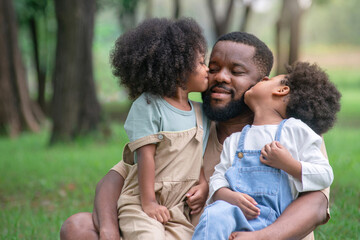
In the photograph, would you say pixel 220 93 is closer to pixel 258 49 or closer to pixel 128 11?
pixel 258 49

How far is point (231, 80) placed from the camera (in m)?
3.06

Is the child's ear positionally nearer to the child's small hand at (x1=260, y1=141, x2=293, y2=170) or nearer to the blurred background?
the child's small hand at (x1=260, y1=141, x2=293, y2=170)

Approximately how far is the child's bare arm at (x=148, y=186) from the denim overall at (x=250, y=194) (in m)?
0.32

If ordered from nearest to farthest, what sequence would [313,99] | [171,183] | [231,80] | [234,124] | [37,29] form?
[313,99] < [171,183] < [231,80] < [234,124] < [37,29]

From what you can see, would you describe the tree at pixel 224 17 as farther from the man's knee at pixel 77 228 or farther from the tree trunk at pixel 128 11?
the man's knee at pixel 77 228

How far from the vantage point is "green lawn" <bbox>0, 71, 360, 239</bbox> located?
476 centimetres

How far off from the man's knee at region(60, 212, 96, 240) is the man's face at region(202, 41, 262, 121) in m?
0.97

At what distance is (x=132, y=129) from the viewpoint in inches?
112

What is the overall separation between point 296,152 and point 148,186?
0.81 meters

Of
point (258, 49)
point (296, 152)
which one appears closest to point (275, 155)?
point (296, 152)

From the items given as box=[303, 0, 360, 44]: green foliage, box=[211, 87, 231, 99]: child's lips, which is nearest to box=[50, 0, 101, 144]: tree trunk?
box=[211, 87, 231, 99]: child's lips

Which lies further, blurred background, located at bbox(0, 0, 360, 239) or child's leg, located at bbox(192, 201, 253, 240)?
blurred background, located at bbox(0, 0, 360, 239)

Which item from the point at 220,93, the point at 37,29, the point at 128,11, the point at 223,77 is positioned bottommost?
the point at 37,29

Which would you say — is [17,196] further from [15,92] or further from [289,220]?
[15,92]
